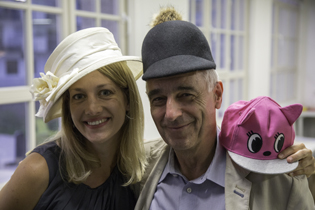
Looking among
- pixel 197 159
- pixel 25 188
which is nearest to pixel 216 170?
pixel 197 159

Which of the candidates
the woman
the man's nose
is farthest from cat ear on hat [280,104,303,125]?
the woman

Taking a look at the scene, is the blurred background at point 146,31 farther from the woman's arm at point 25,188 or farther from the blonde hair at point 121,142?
the woman's arm at point 25,188

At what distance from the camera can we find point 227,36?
15.4 feet

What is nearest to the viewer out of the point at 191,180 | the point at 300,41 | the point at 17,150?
the point at 191,180

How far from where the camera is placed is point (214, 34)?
14.5 feet

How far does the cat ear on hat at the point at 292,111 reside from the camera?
1.13 meters

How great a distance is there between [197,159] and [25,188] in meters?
0.73

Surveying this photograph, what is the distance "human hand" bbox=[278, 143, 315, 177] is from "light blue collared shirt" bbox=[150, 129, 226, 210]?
240 millimetres

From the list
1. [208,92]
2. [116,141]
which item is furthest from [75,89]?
[208,92]

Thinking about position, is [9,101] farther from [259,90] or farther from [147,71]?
[259,90]

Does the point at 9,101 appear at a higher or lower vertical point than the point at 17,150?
higher

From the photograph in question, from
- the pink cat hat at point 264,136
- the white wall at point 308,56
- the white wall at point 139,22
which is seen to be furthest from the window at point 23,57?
the white wall at point 308,56

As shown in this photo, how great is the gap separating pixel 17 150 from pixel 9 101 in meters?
0.45

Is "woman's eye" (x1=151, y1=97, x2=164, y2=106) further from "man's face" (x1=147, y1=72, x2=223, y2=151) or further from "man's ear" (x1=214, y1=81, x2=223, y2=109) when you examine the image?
"man's ear" (x1=214, y1=81, x2=223, y2=109)
